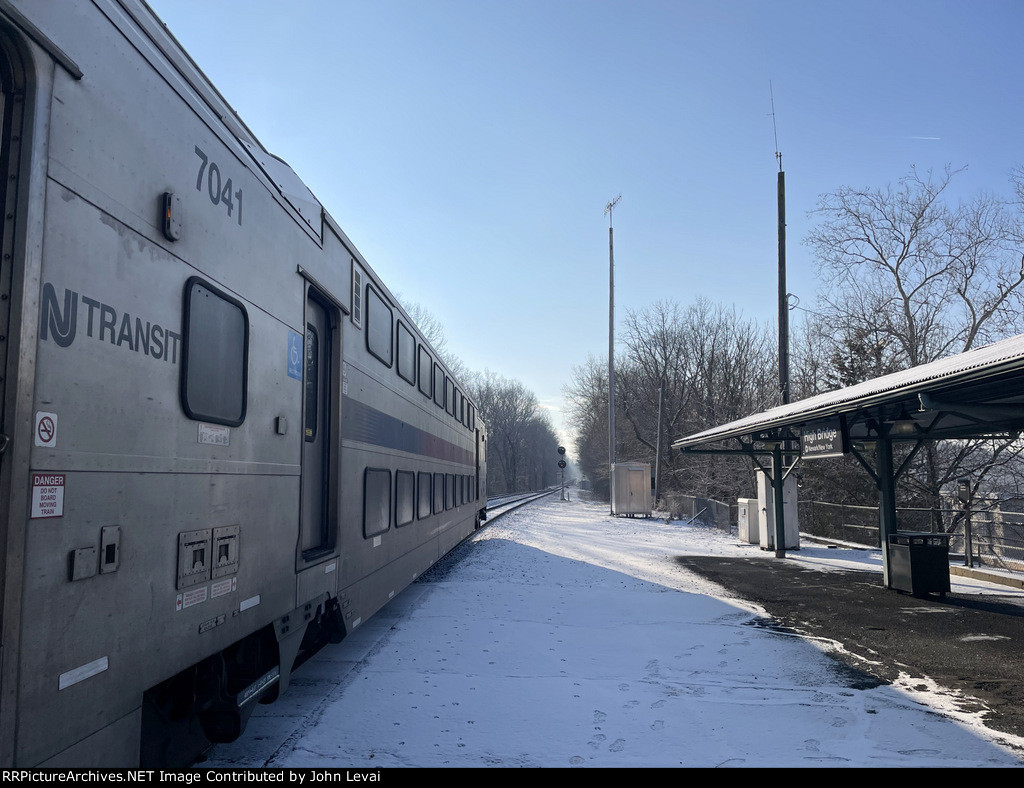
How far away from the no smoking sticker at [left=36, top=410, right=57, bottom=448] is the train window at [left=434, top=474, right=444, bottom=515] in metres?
9.01

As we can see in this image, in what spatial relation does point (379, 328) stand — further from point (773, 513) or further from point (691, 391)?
point (691, 391)

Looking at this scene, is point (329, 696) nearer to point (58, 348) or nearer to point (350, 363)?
point (350, 363)

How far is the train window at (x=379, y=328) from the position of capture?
712cm

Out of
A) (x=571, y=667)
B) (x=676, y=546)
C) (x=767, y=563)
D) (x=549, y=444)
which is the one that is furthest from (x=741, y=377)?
(x=549, y=444)

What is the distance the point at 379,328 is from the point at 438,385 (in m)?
4.49

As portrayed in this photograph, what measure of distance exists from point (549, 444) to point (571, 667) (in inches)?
5750

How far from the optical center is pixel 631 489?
1172 inches

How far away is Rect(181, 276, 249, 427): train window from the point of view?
3467mm

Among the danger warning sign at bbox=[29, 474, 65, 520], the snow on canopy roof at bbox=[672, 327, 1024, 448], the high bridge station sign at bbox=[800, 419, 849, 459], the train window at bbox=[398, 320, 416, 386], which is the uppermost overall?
the train window at bbox=[398, 320, 416, 386]

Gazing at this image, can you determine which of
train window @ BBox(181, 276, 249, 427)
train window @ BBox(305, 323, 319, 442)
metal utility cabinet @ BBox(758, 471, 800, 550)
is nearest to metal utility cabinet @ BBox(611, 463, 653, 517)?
metal utility cabinet @ BBox(758, 471, 800, 550)

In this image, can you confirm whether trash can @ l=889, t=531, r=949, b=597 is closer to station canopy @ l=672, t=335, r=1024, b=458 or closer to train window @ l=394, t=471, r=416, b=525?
station canopy @ l=672, t=335, r=1024, b=458

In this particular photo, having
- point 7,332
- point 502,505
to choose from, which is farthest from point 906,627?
point 502,505

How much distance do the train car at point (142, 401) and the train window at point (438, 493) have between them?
5.89m

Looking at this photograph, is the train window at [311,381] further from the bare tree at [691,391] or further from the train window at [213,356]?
the bare tree at [691,391]
